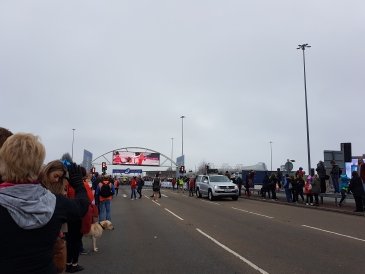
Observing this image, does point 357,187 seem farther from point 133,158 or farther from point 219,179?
point 133,158

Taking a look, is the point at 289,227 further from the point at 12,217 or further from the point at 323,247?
the point at 12,217

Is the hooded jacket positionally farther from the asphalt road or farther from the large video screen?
the large video screen

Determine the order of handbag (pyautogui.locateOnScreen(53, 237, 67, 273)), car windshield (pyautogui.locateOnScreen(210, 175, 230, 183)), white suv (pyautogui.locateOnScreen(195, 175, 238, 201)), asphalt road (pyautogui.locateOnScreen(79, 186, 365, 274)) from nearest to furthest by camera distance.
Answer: handbag (pyautogui.locateOnScreen(53, 237, 67, 273)) < asphalt road (pyautogui.locateOnScreen(79, 186, 365, 274)) < white suv (pyautogui.locateOnScreen(195, 175, 238, 201)) < car windshield (pyautogui.locateOnScreen(210, 175, 230, 183))

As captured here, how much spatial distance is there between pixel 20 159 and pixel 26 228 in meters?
0.42

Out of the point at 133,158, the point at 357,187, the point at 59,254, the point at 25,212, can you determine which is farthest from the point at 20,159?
the point at 133,158

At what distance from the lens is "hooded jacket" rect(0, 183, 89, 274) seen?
105 inches

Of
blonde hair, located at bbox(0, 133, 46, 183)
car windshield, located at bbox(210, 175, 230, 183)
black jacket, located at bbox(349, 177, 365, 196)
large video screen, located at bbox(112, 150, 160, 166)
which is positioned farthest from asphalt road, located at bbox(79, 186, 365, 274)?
large video screen, located at bbox(112, 150, 160, 166)

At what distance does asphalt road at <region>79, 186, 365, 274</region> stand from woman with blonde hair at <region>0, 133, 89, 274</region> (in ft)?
18.2

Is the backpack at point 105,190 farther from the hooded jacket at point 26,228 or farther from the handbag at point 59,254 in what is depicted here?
the hooded jacket at point 26,228

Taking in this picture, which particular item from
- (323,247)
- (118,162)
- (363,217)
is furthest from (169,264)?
(118,162)

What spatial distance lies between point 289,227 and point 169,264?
713 cm

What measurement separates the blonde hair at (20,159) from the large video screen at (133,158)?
10900 cm

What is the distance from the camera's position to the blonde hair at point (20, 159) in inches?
110

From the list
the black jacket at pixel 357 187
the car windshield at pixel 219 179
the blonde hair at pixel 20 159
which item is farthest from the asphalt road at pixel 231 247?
the car windshield at pixel 219 179
